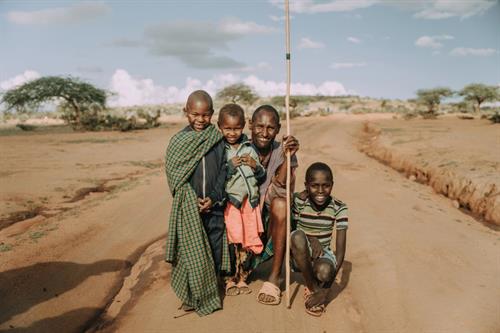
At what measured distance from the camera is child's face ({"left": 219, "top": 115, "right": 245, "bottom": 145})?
9.76 ft

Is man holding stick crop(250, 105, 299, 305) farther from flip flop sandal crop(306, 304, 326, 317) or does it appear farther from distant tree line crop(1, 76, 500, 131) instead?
distant tree line crop(1, 76, 500, 131)

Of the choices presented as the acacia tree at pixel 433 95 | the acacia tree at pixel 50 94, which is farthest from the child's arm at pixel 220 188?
the acacia tree at pixel 433 95

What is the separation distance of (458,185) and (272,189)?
4979 millimetres

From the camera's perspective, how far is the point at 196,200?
9.18ft

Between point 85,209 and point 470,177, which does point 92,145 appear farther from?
point 470,177

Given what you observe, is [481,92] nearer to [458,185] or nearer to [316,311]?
[458,185]

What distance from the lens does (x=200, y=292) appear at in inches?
113

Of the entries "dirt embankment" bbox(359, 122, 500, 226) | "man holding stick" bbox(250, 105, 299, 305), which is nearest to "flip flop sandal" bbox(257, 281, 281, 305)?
"man holding stick" bbox(250, 105, 299, 305)

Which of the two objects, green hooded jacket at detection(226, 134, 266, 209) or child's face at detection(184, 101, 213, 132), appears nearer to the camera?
child's face at detection(184, 101, 213, 132)

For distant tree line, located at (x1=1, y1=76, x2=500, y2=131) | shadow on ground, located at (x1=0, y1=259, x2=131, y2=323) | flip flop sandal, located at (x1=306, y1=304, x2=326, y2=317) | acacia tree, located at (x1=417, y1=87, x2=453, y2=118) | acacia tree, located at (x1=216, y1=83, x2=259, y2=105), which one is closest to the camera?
flip flop sandal, located at (x1=306, y1=304, x2=326, y2=317)

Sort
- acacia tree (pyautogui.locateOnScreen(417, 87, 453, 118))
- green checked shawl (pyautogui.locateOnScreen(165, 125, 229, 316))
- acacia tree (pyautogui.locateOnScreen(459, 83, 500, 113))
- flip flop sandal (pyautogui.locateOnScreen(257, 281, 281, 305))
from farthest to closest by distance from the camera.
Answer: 1. acacia tree (pyautogui.locateOnScreen(417, 87, 453, 118))
2. acacia tree (pyautogui.locateOnScreen(459, 83, 500, 113))
3. flip flop sandal (pyautogui.locateOnScreen(257, 281, 281, 305))
4. green checked shawl (pyautogui.locateOnScreen(165, 125, 229, 316))

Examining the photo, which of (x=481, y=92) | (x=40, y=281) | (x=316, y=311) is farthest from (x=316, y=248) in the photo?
(x=481, y=92)

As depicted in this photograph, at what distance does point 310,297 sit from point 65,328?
178 cm

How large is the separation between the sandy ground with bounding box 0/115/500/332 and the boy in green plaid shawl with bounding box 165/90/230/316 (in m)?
0.23
